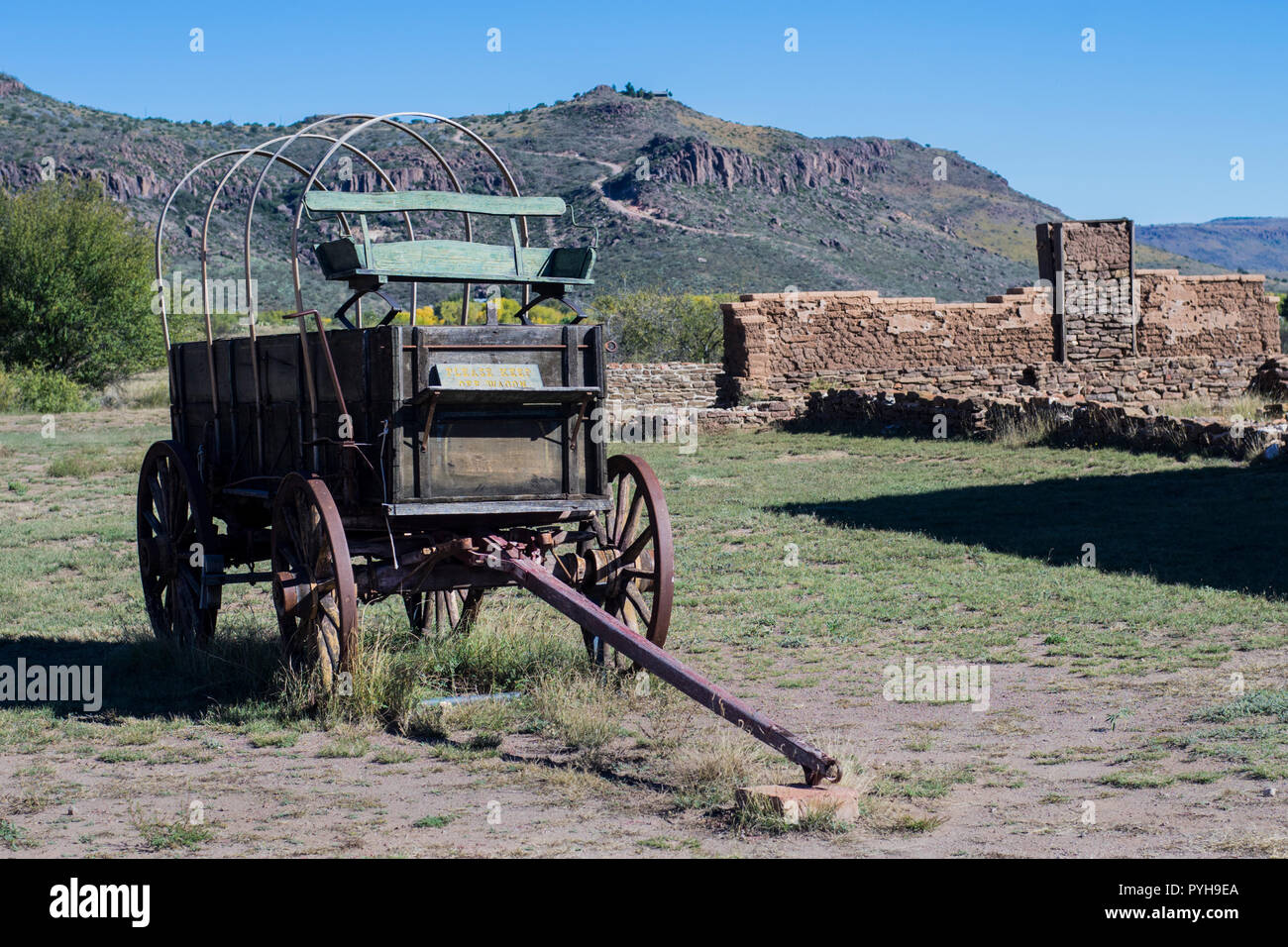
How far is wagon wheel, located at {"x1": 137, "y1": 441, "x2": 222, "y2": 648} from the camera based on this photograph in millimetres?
7410

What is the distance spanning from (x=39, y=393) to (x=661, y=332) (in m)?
14.3

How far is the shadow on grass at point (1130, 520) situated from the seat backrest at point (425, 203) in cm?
552

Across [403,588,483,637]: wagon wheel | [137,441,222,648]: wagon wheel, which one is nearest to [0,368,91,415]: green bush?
[137,441,222,648]: wagon wheel

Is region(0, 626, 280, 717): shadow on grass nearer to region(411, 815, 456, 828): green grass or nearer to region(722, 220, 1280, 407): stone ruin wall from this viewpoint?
A: region(411, 815, 456, 828): green grass

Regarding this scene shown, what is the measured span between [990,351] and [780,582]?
16.8 m

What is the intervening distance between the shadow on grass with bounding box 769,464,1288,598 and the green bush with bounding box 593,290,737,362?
18.3m

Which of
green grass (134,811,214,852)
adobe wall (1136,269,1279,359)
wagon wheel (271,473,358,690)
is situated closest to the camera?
green grass (134,811,214,852)

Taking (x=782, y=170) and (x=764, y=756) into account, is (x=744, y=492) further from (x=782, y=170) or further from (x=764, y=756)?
(x=782, y=170)

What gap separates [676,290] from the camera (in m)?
48.4

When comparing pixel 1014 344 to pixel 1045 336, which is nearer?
pixel 1014 344

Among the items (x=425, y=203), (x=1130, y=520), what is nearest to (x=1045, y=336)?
(x=1130, y=520)

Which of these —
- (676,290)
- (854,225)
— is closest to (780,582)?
(676,290)

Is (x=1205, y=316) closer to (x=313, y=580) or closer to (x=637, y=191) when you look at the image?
(x=313, y=580)

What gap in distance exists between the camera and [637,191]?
6119 centimetres
